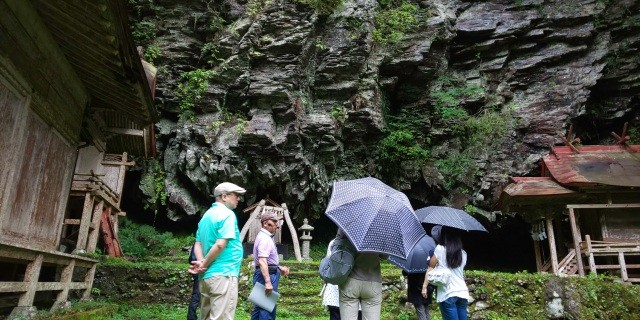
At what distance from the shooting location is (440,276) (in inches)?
163

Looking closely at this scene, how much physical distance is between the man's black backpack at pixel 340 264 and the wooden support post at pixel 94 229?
8.94m

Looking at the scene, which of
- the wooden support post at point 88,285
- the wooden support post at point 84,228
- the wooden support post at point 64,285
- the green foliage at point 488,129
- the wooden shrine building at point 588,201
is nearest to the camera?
the wooden support post at point 64,285

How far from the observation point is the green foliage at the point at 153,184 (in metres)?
15.2

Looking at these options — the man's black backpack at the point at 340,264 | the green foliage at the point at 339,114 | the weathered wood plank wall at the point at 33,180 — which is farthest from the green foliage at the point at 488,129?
the weathered wood plank wall at the point at 33,180

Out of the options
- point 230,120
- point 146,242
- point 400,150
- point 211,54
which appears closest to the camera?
point 146,242

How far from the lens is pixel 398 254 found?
3152mm

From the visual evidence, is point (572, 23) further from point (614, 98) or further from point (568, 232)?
point (568, 232)

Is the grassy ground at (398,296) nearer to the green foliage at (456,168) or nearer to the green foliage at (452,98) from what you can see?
the green foliage at (456,168)

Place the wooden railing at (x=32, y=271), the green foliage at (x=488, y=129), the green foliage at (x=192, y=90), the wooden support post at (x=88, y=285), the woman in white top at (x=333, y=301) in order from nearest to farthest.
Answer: the wooden railing at (x=32, y=271) < the woman in white top at (x=333, y=301) < the wooden support post at (x=88, y=285) < the green foliage at (x=192, y=90) < the green foliage at (x=488, y=129)

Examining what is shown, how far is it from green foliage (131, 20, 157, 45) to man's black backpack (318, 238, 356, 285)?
15950 mm

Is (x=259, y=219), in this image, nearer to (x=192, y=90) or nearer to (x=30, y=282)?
(x=192, y=90)

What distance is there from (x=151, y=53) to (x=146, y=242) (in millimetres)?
7611

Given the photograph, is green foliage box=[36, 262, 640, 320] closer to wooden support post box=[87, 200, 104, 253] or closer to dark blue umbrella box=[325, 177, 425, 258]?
wooden support post box=[87, 200, 104, 253]

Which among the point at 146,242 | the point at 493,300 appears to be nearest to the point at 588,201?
the point at 493,300
